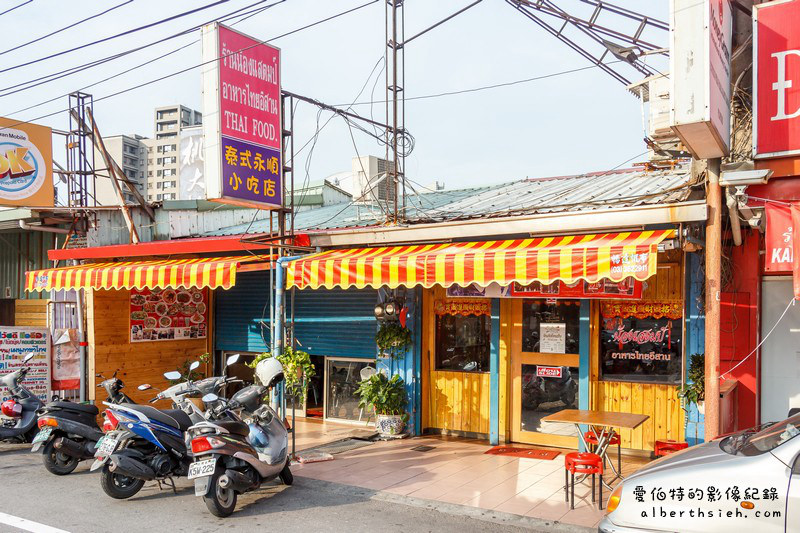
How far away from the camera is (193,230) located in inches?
592

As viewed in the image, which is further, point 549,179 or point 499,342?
point 549,179

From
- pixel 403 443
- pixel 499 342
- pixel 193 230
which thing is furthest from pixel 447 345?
pixel 193 230

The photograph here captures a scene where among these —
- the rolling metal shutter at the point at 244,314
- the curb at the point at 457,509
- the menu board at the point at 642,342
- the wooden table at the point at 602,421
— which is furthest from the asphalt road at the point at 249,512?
the rolling metal shutter at the point at 244,314

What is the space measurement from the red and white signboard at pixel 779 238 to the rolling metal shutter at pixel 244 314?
8.98 m

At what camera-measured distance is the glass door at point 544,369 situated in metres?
10.0

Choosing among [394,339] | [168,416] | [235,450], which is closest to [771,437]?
[235,450]

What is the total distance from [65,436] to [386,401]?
4.61 meters

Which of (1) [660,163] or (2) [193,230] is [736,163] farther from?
(2) [193,230]

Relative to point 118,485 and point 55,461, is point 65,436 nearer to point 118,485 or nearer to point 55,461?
point 55,461

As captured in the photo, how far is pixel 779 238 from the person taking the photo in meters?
6.61

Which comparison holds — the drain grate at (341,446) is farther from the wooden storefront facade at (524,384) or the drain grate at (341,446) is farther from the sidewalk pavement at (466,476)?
the wooden storefront facade at (524,384)

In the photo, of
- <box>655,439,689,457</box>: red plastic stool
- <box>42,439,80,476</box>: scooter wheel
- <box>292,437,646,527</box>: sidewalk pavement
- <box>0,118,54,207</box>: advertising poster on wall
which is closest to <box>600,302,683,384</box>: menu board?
<box>292,437,646,527</box>: sidewalk pavement

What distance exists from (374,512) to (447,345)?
4287 mm

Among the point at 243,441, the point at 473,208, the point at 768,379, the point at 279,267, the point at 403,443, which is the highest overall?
the point at 473,208
